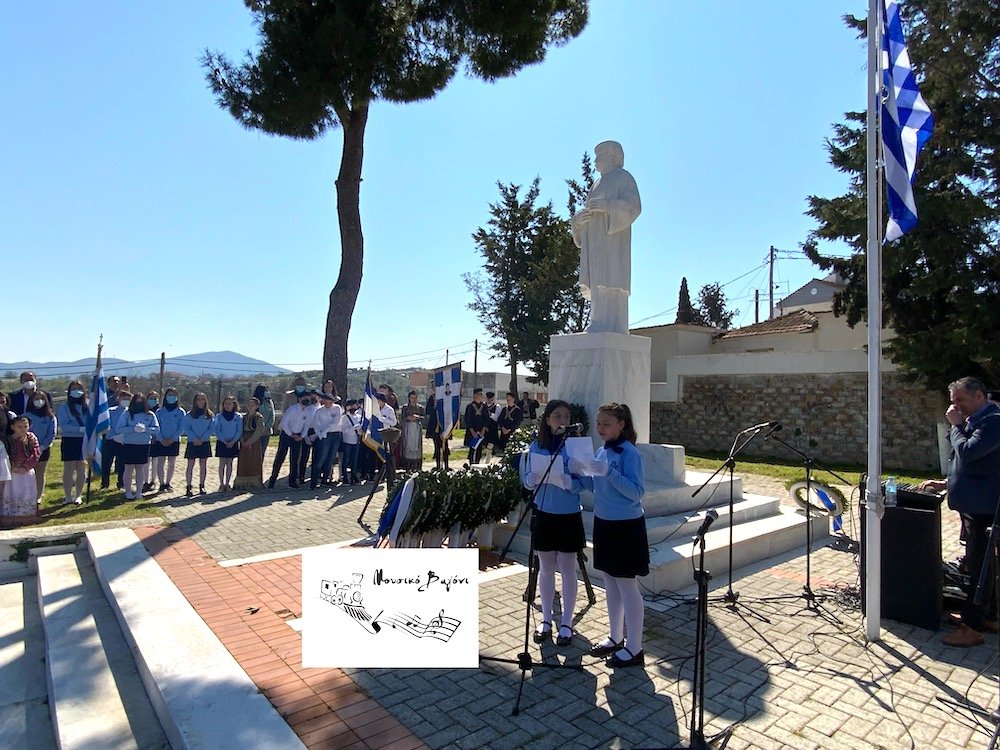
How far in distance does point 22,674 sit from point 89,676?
712 mm

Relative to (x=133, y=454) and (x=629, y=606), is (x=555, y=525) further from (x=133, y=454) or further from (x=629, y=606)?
(x=133, y=454)

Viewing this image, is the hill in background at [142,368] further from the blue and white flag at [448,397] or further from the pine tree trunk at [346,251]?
the blue and white flag at [448,397]

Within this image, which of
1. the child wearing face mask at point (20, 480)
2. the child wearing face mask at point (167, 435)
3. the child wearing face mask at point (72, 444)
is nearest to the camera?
the child wearing face mask at point (20, 480)

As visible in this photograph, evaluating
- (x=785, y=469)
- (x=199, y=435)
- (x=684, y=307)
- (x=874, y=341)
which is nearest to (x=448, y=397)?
(x=199, y=435)

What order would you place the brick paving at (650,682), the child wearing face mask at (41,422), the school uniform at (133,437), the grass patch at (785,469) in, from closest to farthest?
1. the brick paving at (650,682)
2. the child wearing face mask at (41,422)
3. the school uniform at (133,437)
4. the grass patch at (785,469)

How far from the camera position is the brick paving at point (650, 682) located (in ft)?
9.77

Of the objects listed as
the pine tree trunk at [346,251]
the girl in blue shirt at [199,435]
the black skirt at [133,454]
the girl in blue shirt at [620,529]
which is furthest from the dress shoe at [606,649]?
the pine tree trunk at [346,251]

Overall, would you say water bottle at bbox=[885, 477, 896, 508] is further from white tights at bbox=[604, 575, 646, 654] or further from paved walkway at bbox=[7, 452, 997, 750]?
white tights at bbox=[604, 575, 646, 654]

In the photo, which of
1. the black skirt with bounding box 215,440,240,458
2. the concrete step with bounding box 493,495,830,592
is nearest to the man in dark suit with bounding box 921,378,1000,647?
the concrete step with bounding box 493,495,830,592

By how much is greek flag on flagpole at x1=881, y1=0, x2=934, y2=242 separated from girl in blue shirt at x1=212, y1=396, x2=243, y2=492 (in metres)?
9.28

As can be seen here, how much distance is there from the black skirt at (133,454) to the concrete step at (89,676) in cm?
379

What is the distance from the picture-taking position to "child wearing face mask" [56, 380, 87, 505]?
28.5 feet

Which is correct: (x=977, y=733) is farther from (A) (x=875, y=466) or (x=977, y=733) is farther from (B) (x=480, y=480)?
(B) (x=480, y=480)

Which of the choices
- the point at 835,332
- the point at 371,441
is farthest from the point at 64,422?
the point at 835,332
